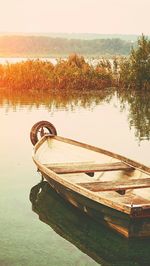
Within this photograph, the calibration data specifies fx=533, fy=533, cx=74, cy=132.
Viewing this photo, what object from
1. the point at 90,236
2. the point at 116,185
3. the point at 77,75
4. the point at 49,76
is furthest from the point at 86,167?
the point at 77,75

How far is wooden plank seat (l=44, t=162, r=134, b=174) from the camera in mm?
10945

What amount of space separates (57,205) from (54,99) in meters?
18.3

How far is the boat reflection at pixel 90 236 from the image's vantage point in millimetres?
8312

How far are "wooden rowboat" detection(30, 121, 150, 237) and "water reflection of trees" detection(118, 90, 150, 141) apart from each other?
5751 millimetres

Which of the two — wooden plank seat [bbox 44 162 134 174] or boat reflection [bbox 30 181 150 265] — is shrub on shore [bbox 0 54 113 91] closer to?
wooden plank seat [bbox 44 162 134 174]

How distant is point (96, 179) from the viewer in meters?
11.5

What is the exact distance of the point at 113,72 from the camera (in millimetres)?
34125

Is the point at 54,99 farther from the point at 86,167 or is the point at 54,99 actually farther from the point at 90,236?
the point at 90,236

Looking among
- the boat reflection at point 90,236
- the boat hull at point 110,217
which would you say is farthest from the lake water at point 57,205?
the boat hull at point 110,217

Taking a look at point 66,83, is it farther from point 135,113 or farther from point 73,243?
point 73,243

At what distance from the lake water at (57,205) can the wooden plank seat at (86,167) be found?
700 millimetres

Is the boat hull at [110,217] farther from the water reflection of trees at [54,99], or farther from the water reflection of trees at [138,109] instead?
the water reflection of trees at [54,99]

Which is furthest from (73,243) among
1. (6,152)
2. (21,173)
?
(6,152)

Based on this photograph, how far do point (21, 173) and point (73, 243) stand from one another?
444 cm
